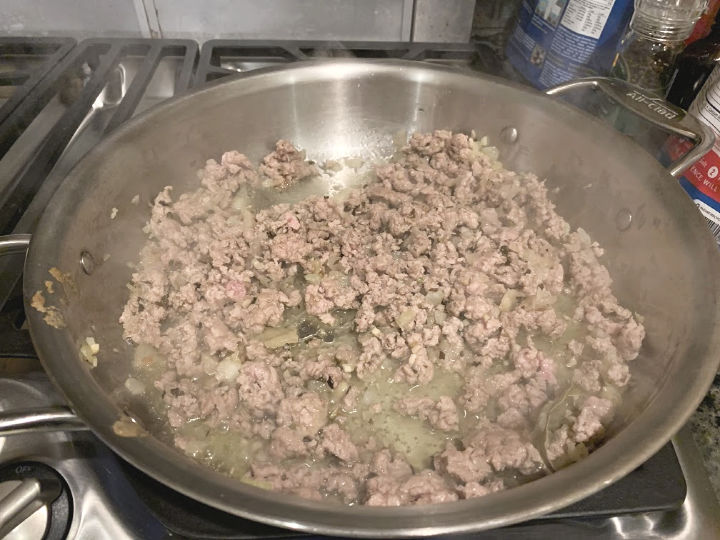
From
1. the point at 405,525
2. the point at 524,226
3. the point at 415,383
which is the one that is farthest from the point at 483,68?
Result: the point at 405,525

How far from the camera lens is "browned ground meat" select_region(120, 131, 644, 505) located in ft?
3.64

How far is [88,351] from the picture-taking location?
114cm

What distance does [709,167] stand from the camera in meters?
1.38

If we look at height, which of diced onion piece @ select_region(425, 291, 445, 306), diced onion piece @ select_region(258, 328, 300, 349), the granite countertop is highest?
the granite countertop

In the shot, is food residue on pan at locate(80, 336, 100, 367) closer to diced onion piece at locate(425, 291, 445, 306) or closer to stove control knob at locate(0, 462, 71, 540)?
stove control knob at locate(0, 462, 71, 540)

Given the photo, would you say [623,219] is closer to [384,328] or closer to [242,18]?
[384,328]

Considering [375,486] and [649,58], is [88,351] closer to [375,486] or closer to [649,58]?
[375,486]

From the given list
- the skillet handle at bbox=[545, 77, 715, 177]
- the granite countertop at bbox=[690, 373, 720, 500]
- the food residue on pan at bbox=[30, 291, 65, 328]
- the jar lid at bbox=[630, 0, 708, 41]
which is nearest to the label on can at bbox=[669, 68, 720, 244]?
the skillet handle at bbox=[545, 77, 715, 177]

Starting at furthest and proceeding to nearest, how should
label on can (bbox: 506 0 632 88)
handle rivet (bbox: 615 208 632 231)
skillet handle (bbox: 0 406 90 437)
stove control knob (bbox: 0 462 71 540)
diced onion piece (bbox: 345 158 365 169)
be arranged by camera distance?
1. diced onion piece (bbox: 345 158 365 169)
2. label on can (bbox: 506 0 632 88)
3. handle rivet (bbox: 615 208 632 231)
4. stove control knob (bbox: 0 462 71 540)
5. skillet handle (bbox: 0 406 90 437)

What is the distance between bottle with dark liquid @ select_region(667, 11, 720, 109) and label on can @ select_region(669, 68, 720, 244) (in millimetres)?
163

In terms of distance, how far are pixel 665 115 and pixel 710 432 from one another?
77 cm

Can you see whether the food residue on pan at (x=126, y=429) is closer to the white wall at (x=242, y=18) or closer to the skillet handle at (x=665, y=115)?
the skillet handle at (x=665, y=115)

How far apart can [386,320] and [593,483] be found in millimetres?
680

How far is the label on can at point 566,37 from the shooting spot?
1610 mm
